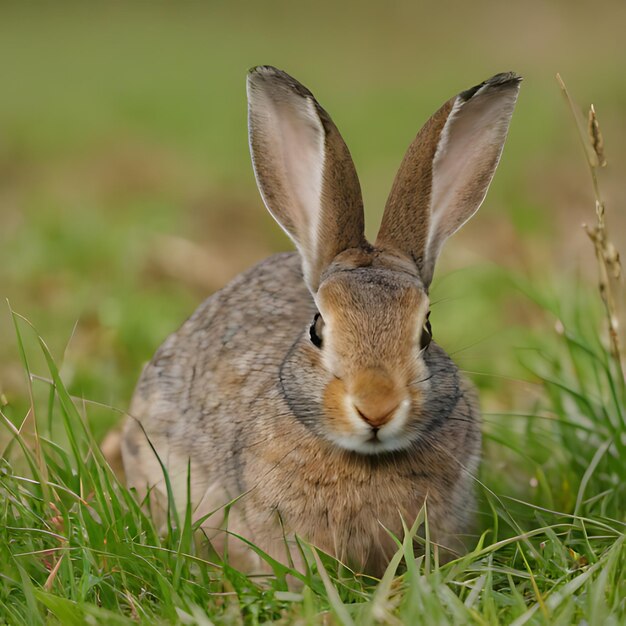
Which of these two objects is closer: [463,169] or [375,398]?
[375,398]

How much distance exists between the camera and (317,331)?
3.65 m

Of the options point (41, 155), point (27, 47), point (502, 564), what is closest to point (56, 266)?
point (41, 155)

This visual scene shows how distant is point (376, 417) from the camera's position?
10.7ft

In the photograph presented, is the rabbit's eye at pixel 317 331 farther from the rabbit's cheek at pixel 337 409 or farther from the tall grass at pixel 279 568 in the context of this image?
the tall grass at pixel 279 568

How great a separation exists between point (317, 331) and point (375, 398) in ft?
1.51

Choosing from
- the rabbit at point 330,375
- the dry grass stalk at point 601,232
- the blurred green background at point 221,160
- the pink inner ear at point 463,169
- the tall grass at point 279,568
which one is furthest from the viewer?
the blurred green background at point 221,160

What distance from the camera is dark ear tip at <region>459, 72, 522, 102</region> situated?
13.1ft

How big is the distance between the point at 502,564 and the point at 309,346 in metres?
0.94

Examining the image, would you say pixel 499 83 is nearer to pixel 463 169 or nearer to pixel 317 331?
pixel 463 169

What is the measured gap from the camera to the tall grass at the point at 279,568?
3098 mm

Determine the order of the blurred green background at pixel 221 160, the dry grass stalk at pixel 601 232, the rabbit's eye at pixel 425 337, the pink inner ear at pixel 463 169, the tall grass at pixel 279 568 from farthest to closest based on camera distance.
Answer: the blurred green background at pixel 221 160 < the pink inner ear at pixel 463 169 < the dry grass stalk at pixel 601 232 < the rabbit's eye at pixel 425 337 < the tall grass at pixel 279 568

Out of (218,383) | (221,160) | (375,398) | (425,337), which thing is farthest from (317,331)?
(221,160)

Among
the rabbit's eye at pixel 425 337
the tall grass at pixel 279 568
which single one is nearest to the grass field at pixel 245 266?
the tall grass at pixel 279 568

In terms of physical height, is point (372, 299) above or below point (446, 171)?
below
